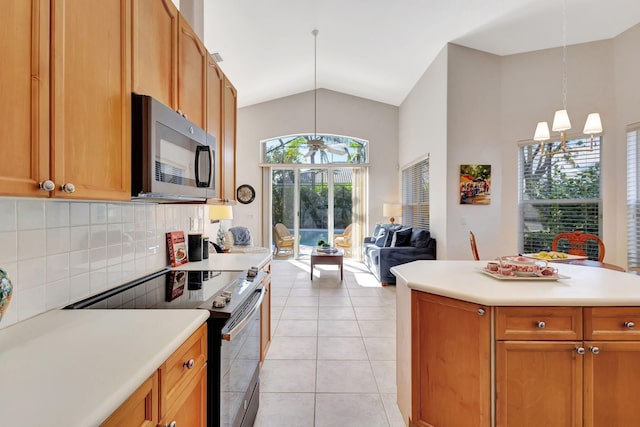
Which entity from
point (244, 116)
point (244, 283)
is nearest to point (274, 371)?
point (244, 283)

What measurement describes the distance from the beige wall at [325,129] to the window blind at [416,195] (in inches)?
23.5

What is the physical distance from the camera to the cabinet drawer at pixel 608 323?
130 centimetres

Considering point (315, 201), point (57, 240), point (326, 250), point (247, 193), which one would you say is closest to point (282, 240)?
point (315, 201)

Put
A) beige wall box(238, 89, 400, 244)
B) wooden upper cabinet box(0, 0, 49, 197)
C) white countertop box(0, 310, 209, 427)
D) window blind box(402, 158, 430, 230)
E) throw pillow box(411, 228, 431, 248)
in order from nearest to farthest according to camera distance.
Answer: white countertop box(0, 310, 209, 427)
wooden upper cabinet box(0, 0, 49, 197)
throw pillow box(411, 228, 431, 248)
window blind box(402, 158, 430, 230)
beige wall box(238, 89, 400, 244)

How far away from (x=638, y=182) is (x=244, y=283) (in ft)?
16.1

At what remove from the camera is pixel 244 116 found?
23.6ft

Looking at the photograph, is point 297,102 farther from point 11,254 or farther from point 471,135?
point 11,254

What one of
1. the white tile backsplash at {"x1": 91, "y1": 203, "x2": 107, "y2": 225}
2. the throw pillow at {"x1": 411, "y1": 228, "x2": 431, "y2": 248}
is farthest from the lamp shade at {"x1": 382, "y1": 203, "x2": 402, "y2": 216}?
the white tile backsplash at {"x1": 91, "y1": 203, "x2": 107, "y2": 225}

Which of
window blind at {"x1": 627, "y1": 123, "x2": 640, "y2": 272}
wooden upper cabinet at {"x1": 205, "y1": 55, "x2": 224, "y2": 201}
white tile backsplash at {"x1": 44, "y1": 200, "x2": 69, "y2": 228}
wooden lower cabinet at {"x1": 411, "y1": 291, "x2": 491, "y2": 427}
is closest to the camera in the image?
white tile backsplash at {"x1": 44, "y1": 200, "x2": 69, "y2": 228}

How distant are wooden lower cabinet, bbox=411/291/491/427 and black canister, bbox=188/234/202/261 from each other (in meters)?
1.58

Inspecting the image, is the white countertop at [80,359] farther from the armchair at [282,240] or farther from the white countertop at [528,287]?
the armchair at [282,240]

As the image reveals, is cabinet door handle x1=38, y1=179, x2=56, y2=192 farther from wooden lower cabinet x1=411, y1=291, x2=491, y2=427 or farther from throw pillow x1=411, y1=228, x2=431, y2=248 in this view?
throw pillow x1=411, y1=228, x2=431, y2=248

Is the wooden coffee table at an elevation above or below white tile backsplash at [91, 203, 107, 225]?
below

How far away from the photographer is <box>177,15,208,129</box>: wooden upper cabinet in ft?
5.15
